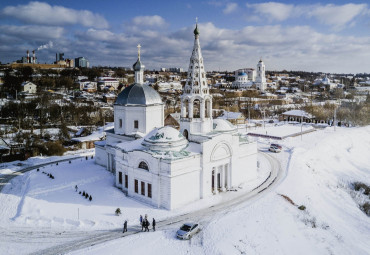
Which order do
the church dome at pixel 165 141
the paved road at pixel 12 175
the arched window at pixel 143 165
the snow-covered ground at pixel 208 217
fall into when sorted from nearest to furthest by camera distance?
the snow-covered ground at pixel 208 217 < the arched window at pixel 143 165 < the church dome at pixel 165 141 < the paved road at pixel 12 175

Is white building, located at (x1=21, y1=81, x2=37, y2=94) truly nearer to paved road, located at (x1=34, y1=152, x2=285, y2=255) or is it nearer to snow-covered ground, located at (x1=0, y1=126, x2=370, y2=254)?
snow-covered ground, located at (x1=0, y1=126, x2=370, y2=254)

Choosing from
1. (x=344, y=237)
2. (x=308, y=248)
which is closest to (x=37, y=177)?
(x=308, y=248)

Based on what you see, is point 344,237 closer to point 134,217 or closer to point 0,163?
point 134,217

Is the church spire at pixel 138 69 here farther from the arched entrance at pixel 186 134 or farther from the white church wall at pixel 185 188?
the white church wall at pixel 185 188

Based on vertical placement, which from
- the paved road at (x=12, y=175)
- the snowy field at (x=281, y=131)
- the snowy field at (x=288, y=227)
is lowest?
the snowy field at (x=288, y=227)

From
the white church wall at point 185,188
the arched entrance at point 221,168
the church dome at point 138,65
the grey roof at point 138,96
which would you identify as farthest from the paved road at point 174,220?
the church dome at point 138,65

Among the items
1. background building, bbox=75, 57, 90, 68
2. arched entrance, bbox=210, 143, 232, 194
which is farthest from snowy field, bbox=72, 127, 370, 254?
background building, bbox=75, 57, 90, 68
